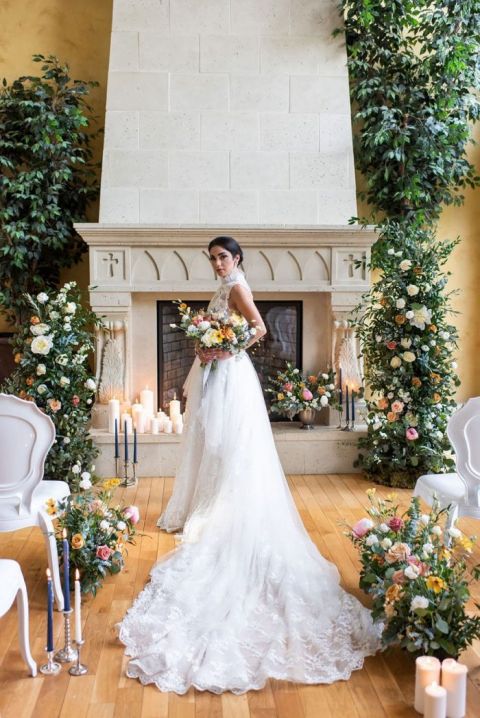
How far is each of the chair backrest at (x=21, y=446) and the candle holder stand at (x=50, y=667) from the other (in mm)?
720

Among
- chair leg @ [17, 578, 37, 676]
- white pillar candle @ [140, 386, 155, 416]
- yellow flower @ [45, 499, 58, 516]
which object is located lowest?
chair leg @ [17, 578, 37, 676]

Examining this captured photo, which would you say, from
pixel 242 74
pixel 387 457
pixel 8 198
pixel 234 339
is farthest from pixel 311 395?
pixel 8 198

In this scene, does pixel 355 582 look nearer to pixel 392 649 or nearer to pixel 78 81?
pixel 392 649

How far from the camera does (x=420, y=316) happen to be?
4.80 meters

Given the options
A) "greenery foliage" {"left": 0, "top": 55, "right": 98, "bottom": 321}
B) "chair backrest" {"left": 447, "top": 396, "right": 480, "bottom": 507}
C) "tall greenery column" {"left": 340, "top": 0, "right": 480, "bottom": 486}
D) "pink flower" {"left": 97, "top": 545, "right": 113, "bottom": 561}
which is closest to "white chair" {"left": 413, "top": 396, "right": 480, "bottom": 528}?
"chair backrest" {"left": 447, "top": 396, "right": 480, "bottom": 507}

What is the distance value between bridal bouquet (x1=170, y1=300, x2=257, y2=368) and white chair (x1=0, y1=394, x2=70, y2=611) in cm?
105

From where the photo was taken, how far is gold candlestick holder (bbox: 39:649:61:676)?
2.56 m

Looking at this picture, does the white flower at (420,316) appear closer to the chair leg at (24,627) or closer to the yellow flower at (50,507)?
the yellow flower at (50,507)

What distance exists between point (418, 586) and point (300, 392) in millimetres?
2971

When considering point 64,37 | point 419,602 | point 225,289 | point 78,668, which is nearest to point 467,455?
point 419,602

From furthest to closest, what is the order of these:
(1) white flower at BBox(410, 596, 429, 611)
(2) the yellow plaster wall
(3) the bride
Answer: (2) the yellow plaster wall < (3) the bride < (1) white flower at BBox(410, 596, 429, 611)

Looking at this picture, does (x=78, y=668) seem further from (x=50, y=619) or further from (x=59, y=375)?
(x=59, y=375)

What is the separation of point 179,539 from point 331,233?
2.73 meters

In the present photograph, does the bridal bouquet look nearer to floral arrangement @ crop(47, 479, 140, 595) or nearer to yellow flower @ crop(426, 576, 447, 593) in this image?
floral arrangement @ crop(47, 479, 140, 595)
